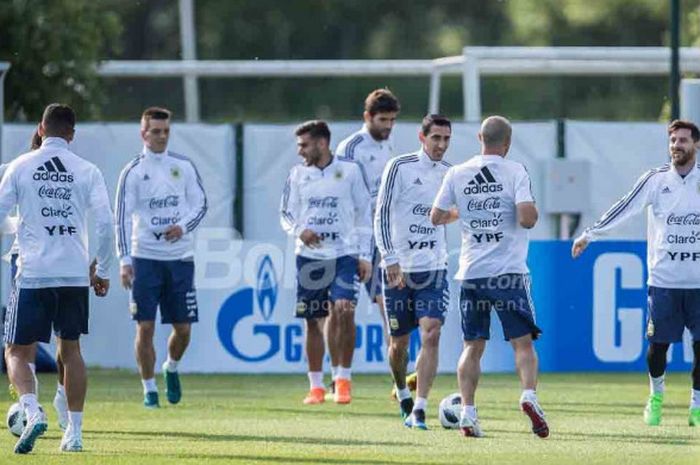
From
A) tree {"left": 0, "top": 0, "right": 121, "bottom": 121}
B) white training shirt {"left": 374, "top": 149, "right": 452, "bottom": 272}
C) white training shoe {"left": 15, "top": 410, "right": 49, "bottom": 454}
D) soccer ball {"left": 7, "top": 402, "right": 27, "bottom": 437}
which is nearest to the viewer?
white training shoe {"left": 15, "top": 410, "right": 49, "bottom": 454}

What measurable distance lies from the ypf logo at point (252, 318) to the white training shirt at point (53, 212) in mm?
7577

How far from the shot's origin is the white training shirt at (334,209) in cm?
1756

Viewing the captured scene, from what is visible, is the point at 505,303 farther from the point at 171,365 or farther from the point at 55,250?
the point at 171,365

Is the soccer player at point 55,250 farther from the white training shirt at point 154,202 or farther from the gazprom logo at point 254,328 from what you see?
the gazprom logo at point 254,328

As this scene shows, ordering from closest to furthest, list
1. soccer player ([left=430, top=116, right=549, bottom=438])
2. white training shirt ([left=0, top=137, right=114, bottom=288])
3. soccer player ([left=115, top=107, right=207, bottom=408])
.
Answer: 1. white training shirt ([left=0, top=137, right=114, bottom=288])
2. soccer player ([left=430, top=116, right=549, bottom=438])
3. soccer player ([left=115, top=107, right=207, bottom=408])

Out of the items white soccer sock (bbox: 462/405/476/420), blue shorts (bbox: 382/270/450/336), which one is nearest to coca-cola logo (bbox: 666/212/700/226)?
blue shorts (bbox: 382/270/450/336)

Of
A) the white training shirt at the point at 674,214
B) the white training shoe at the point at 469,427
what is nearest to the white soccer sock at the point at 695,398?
the white training shirt at the point at 674,214

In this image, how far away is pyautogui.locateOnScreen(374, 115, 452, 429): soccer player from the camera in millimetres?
14992

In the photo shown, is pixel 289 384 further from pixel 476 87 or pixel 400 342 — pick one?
pixel 476 87

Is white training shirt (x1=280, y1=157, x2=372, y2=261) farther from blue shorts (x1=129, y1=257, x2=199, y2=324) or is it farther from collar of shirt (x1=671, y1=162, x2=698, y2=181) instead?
collar of shirt (x1=671, y1=162, x2=698, y2=181)

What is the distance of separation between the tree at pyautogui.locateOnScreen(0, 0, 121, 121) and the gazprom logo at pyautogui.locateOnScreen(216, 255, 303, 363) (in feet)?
14.8

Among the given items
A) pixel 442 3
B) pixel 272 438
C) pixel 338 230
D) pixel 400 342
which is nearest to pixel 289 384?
pixel 338 230

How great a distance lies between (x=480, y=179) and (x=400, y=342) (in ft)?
6.39

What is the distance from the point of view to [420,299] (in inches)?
597
